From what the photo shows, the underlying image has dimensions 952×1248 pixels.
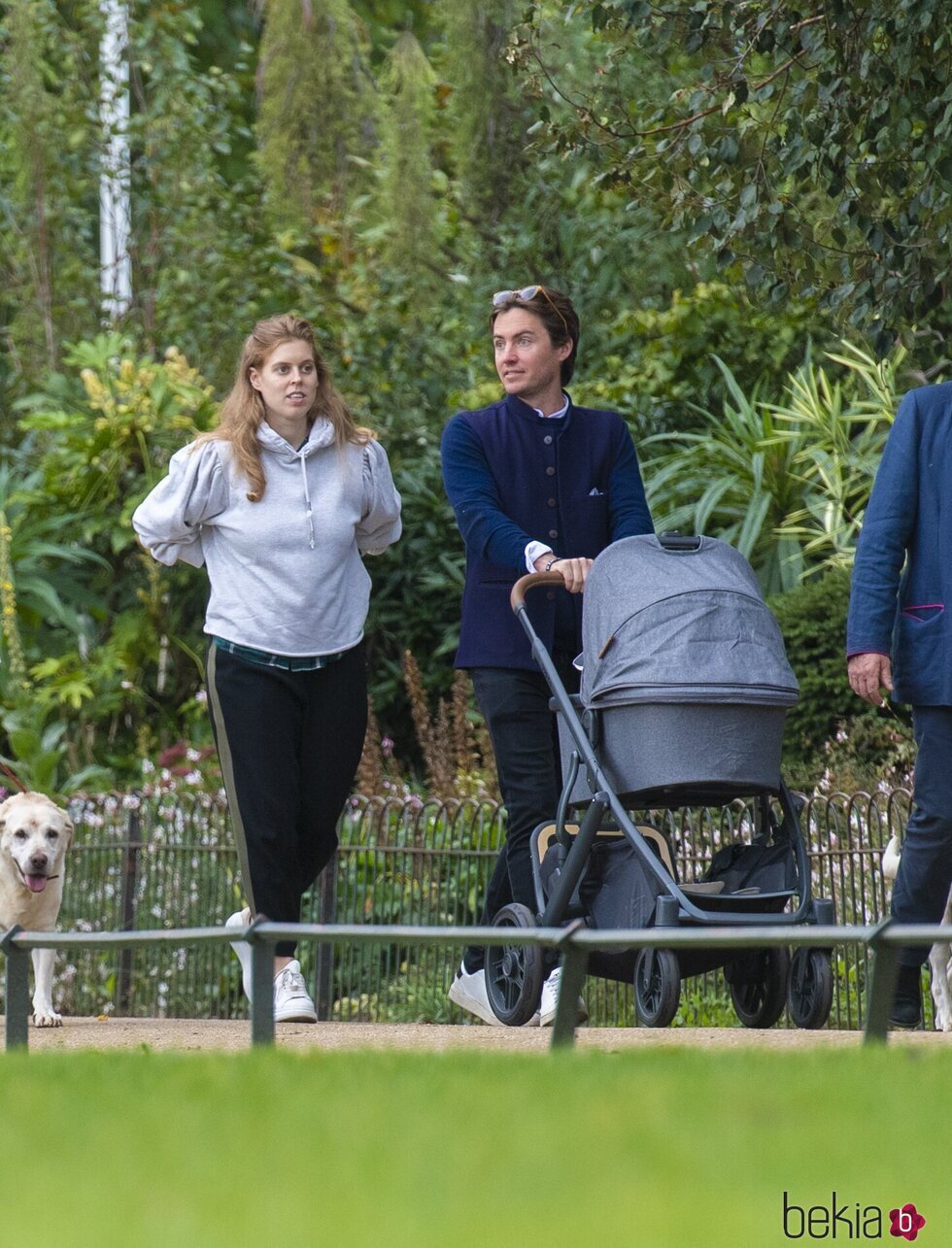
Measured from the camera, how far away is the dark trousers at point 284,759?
613 cm

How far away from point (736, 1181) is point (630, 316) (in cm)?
1047

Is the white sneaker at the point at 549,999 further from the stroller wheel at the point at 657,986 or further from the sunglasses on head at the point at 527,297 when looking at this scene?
the sunglasses on head at the point at 527,297

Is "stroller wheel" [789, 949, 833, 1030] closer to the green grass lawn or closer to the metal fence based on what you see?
the green grass lawn

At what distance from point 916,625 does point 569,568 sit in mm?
1005

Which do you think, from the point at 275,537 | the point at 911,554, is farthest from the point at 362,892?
the point at 911,554

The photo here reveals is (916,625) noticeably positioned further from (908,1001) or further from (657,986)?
(657,986)

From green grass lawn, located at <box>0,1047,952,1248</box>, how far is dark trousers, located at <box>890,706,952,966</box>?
152 centimetres

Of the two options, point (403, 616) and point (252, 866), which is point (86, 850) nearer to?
point (403, 616)

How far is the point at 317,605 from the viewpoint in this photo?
243 inches

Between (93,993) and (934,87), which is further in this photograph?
(93,993)

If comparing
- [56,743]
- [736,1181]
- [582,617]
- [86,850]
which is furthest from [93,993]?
[736,1181]

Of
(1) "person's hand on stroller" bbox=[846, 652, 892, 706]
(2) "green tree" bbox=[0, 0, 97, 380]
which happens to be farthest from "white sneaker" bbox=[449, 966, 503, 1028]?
(2) "green tree" bbox=[0, 0, 97, 380]

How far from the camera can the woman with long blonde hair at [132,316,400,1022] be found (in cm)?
614

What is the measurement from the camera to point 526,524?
21.4 feet
